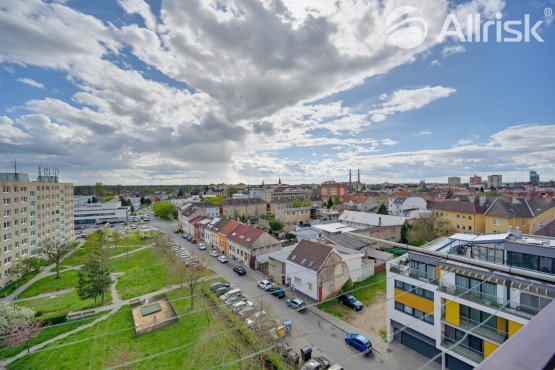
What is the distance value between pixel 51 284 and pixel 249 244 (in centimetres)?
1870

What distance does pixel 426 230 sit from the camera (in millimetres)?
30531

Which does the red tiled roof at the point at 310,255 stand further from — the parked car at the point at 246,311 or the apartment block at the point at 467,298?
the apartment block at the point at 467,298

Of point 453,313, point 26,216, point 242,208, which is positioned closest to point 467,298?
point 453,313

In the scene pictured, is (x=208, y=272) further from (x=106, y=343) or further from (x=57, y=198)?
(x=57, y=198)

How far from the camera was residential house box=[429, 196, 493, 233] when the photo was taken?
32.0 m

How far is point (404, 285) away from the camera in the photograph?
13461mm

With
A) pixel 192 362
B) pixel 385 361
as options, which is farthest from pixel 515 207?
pixel 192 362

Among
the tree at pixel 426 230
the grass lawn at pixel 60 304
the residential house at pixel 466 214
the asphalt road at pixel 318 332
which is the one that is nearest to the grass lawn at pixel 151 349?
the asphalt road at pixel 318 332

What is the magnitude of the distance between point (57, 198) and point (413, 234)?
4913cm

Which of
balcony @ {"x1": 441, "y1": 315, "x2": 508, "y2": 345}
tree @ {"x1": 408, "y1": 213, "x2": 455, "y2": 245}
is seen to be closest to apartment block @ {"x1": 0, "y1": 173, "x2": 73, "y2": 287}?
balcony @ {"x1": 441, "y1": 315, "x2": 508, "y2": 345}

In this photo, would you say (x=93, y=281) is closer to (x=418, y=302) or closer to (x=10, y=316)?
(x=10, y=316)

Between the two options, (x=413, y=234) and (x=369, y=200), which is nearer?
(x=413, y=234)

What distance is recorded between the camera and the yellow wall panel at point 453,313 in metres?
11.3

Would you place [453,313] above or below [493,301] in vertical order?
below
